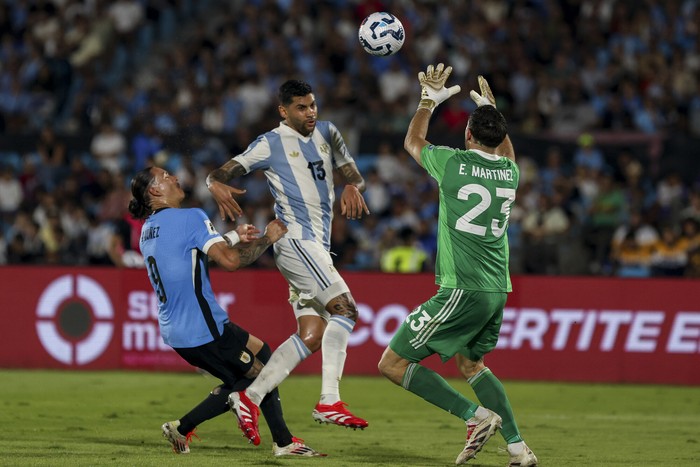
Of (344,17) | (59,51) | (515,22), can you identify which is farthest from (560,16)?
(59,51)

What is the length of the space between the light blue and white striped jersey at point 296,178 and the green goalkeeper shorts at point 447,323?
151 cm

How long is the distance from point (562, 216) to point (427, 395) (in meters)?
10.2

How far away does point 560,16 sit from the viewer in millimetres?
22328

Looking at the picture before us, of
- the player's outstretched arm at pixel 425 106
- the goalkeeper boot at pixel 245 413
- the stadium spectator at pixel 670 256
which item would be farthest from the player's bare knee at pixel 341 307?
the stadium spectator at pixel 670 256

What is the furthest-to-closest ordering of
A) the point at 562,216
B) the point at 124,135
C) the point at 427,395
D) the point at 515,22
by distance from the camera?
the point at 515,22 < the point at 124,135 < the point at 562,216 < the point at 427,395

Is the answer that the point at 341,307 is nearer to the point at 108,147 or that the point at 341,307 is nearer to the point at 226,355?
the point at 226,355

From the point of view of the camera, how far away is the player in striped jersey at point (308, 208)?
32.1 feet

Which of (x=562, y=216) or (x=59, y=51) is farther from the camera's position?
(x=59, y=51)

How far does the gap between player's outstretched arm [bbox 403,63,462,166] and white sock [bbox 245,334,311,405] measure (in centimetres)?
173

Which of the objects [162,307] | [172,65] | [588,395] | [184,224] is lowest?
[588,395]

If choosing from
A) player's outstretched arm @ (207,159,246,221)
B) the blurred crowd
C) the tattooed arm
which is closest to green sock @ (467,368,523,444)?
the tattooed arm

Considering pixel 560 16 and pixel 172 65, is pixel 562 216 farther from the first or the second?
pixel 172 65

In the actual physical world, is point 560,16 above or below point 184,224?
above

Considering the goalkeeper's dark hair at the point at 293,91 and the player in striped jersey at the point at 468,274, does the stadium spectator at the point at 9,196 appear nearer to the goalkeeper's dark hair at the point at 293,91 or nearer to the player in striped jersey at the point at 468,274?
the goalkeeper's dark hair at the point at 293,91
